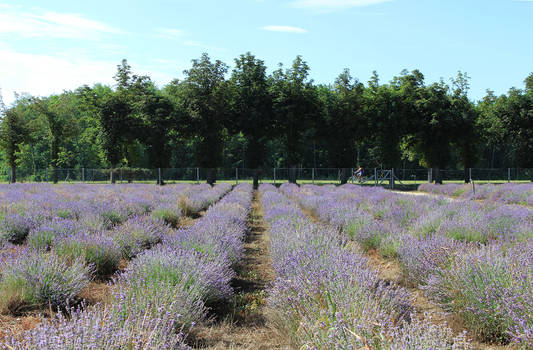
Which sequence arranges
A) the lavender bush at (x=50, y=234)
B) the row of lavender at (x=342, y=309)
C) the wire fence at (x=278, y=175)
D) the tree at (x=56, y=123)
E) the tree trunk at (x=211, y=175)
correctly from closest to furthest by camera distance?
the row of lavender at (x=342, y=309) → the lavender bush at (x=50, y=234) → the tree trunk at (x=211, y=175) → the wire fence at (x=278, y=175) → the tree at (x=56, y=123)

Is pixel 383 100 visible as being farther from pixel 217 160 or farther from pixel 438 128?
pixel 217 160

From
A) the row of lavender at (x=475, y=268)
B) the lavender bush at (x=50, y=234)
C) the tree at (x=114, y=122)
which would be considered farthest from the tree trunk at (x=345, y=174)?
the lavender bush at (x=50, y=234)

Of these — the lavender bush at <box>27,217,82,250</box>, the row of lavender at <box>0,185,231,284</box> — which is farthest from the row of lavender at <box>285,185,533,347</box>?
the lavender bush at <box>27,217,82,250</box>

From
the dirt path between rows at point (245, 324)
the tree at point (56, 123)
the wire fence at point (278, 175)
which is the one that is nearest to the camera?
the dirt path between rows at point (245, 324)

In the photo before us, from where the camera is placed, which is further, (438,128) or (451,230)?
(438,128)

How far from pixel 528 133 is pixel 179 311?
43.8 metres

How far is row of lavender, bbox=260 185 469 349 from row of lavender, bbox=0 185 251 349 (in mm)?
768

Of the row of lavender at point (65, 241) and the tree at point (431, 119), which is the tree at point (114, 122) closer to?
the tree at point (431, 119)

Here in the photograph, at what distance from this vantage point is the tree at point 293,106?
34.8 meters

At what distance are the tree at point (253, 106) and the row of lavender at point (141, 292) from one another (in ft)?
96.6

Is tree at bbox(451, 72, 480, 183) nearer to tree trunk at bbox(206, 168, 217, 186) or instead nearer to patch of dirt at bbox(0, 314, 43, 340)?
tree trunk at bbox(206, 168, 217, 186)

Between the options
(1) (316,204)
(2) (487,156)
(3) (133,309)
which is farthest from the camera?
(2) (487,156)

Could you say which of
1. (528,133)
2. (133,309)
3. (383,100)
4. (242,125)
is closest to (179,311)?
(133,309)

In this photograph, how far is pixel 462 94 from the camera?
37.4m
